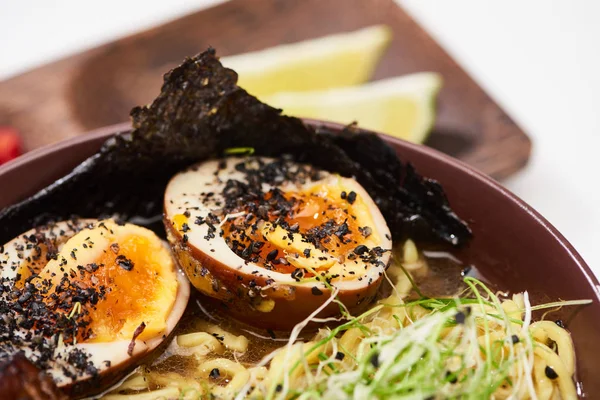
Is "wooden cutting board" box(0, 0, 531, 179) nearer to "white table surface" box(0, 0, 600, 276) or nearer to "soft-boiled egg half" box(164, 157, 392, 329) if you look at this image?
"white table surface" box(0, 0, 600, 276)

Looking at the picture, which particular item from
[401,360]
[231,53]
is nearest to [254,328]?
[401,360]

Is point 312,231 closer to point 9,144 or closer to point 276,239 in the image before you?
point 276,239

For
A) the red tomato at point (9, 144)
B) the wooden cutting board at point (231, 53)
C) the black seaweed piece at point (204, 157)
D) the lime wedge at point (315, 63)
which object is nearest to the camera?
the black seaweed piece at point (204, 157)

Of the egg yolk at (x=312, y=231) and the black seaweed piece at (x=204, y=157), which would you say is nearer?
the egg yolk at (x=312, y=231)

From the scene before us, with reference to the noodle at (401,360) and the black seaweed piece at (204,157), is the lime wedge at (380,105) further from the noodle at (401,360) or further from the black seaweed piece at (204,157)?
the noodle at (401,360)

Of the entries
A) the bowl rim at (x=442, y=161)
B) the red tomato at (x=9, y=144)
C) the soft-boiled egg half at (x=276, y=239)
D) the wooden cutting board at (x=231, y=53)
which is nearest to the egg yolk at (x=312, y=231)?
the soft-boiled egg half at (x=276, y=239)

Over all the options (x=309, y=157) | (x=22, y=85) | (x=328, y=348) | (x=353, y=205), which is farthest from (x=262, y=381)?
(x=22, y=85)

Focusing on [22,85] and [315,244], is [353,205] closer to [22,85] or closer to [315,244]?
[315,244]
